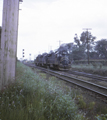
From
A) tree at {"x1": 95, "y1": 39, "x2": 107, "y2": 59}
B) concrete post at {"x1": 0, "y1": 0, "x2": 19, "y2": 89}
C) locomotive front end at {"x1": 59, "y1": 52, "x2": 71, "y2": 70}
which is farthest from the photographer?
tree at {"x1": 95, "y1": 39, "x2": 107, "y2": 59}

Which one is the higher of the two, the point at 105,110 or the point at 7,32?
the point at 7,32

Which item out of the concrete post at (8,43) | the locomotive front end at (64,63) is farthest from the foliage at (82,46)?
the concrete post at (8,43)

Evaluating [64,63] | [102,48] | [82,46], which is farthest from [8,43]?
[82,46]

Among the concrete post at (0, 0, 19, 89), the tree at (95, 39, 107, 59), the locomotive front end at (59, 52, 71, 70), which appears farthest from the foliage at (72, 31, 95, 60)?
the concrete post at (0, 0, 19, 89)

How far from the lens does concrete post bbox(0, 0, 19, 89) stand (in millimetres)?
3580

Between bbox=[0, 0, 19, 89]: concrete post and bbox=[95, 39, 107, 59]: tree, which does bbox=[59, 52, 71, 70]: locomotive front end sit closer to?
bbox=[0, 0, 19, 89]: concrete post

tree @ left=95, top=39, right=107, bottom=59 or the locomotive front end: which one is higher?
tree @ left=95, top=39, right=107, bottom=59

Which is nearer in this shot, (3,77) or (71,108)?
(71,108)

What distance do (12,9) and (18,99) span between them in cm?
271

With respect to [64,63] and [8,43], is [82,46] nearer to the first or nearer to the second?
[64,63]

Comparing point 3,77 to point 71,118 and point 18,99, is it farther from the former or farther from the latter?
point 71,118

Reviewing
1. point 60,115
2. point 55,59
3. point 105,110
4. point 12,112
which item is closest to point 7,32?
point 12,112

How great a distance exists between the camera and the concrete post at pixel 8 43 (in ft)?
11.7

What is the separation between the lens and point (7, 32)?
11.9 feet
